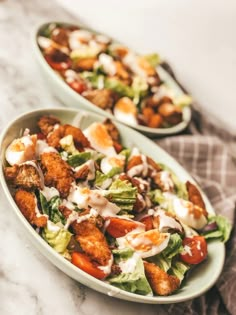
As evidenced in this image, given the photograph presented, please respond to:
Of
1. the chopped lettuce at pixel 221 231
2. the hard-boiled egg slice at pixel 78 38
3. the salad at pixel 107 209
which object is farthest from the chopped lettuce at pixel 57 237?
the hard-boiled egg slice at pixel 78 38

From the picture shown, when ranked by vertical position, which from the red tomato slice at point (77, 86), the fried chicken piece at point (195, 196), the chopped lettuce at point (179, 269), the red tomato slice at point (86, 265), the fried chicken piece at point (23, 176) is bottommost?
the chopped lettuce at point (179, 269)

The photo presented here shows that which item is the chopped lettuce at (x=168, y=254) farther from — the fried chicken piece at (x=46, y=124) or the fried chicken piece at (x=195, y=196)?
the fried chicken piece at (x=46, y=124)

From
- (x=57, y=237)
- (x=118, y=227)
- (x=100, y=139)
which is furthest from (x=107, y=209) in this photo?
(x=100, y=139)

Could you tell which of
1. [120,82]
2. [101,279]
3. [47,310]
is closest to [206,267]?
[101,279]

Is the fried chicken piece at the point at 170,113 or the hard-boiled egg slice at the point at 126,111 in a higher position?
the hard-boiled egg slice at the point at 126,111

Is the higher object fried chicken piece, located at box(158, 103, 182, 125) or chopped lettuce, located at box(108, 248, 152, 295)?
chopped lettuce, located at box(108, 248, 152, 295)

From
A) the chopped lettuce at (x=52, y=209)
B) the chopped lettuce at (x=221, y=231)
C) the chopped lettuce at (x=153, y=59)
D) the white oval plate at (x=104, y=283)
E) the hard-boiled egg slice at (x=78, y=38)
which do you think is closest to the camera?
the white oval plate at (x=104, y=283)

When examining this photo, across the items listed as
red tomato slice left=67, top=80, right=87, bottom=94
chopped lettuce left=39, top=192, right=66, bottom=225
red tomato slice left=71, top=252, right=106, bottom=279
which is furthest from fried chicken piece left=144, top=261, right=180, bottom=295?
red tomato slice left=67, top=80, right=87, bottom=94

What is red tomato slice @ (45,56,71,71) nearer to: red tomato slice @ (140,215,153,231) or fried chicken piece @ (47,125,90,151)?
fried chicken piece @ (47,125,90,151)
